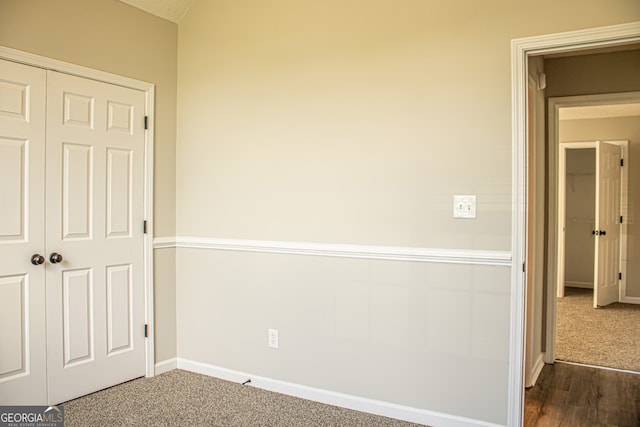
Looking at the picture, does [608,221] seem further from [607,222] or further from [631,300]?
[631,300]

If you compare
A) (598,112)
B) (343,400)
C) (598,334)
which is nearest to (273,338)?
(343,400)

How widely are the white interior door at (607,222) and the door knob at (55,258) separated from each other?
5.46 m

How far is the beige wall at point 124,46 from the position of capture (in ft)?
8.84

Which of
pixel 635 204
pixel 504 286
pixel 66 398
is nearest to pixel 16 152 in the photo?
pixel 66 398

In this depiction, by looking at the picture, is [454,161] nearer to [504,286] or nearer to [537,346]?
[504,286]

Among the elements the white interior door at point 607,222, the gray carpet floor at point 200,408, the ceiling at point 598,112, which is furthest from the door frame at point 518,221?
the white interior door at point 607,222

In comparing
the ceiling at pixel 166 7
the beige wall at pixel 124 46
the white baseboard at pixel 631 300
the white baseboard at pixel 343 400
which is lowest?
the white baseboard at pixel 343 400

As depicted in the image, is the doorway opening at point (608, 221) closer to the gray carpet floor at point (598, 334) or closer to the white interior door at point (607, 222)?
the white interior door at point (607, 222)

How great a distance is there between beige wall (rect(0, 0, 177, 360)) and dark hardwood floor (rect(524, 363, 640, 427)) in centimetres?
260

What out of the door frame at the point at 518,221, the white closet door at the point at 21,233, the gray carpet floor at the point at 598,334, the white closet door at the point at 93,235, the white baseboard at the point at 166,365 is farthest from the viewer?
the gray carpet floor at the point at 598,334

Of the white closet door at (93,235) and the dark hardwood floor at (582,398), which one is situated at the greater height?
the white closet door at (93,235)

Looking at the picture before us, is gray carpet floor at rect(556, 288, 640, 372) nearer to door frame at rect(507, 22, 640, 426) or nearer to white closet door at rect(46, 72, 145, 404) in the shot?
door frame at rect(507, 22, 640, 426)

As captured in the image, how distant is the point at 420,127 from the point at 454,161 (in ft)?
0.90

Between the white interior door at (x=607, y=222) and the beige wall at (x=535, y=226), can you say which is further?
the white interior door at (x=607, y=222)
